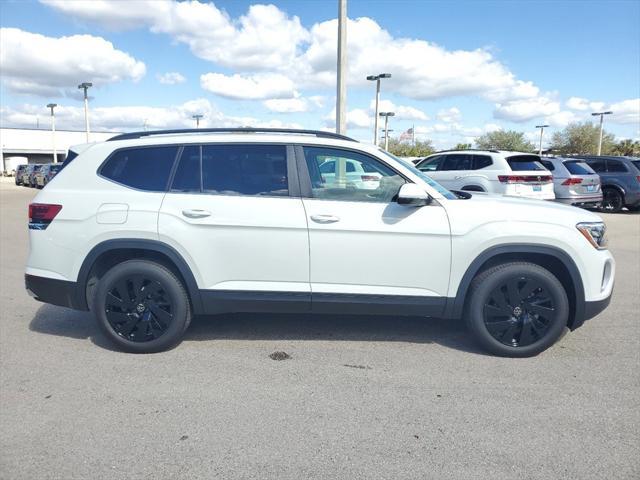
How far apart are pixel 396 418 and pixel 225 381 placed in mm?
1298

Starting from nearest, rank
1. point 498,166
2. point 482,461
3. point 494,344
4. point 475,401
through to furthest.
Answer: point 482,461, point 475,401, point 494,344, point 498,166

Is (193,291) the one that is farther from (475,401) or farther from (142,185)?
(475,401)

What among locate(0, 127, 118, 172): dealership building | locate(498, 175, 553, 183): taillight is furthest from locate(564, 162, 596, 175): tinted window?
locate(0, 127, 118, 172): dealership building

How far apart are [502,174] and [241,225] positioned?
8.65 metres

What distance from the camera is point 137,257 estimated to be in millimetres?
4145

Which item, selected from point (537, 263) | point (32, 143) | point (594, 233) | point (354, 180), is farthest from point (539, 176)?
point (32, 143)

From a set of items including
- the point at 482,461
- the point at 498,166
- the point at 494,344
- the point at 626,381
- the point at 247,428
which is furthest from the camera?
the point at 498,166

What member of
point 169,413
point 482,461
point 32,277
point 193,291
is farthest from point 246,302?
point 482,461

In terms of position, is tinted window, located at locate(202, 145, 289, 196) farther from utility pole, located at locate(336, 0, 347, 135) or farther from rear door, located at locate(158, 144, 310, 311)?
utility pole, located at locate(336, 0, 347, 135)

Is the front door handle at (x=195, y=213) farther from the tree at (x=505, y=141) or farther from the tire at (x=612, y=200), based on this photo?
the tree at (x=505, y=141)

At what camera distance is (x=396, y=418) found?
123 inches

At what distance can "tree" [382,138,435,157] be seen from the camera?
62.5 meters

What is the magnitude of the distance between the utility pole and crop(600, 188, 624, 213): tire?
8.79 metres

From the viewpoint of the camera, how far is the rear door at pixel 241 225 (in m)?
3.91
